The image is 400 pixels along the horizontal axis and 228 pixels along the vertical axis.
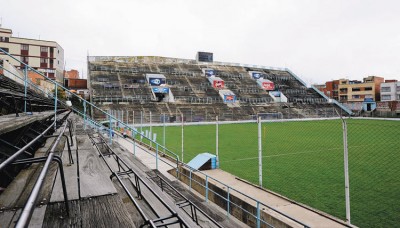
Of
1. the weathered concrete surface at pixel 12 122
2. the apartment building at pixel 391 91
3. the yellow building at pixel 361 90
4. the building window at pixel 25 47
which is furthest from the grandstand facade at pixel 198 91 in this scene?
the weathered concrete surface at pixel 12 122

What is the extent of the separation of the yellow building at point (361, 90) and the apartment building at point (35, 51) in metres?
73.2

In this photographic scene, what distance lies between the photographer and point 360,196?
7672mm

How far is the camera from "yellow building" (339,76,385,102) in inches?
2633

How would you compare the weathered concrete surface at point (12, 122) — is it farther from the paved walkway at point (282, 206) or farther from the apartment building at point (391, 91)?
the apartment building at point (391, 91)

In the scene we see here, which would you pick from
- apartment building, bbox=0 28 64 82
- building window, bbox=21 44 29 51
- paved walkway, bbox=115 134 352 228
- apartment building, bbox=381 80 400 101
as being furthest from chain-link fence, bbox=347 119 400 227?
apartment building, bbox=381 80 400 101

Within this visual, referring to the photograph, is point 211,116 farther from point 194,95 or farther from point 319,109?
point 319,109

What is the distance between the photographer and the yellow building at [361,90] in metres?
66.9

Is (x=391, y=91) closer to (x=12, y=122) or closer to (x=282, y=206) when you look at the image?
(x=282, y=206)

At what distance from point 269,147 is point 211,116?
24.5 metres

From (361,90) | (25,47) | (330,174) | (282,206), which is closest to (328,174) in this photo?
(330,174)

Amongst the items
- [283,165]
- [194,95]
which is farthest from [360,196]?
[194,95]

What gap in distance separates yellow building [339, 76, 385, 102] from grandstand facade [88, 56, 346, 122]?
52.5 ft

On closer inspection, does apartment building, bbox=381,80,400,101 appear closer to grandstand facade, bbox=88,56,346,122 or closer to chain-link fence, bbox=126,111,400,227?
grandstand facade, bbox=88,56,346,122

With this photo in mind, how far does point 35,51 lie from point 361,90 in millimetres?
77893
